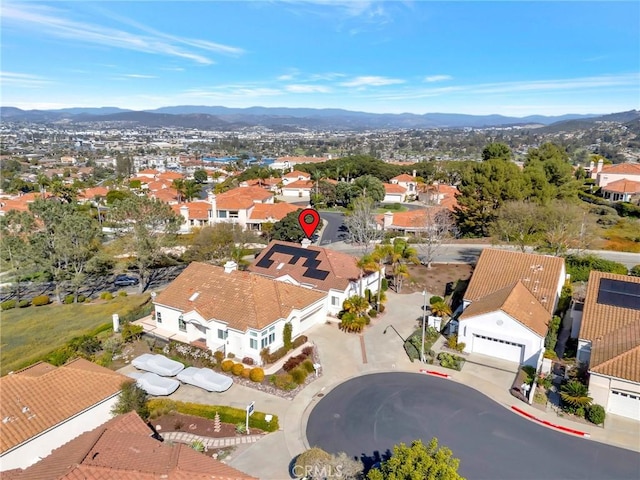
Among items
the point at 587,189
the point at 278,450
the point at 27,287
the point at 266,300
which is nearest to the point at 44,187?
the point at 27,287

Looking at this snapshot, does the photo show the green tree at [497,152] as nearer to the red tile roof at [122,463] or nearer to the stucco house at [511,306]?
the stucco house at [511,306]

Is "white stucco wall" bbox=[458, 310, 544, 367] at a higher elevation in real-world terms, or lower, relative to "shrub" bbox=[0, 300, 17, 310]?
higher

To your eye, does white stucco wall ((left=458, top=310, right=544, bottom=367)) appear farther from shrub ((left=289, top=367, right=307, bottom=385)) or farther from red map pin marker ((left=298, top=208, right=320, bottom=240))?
red map pin marker ((left=298, top=208, right=320, bottom=240))

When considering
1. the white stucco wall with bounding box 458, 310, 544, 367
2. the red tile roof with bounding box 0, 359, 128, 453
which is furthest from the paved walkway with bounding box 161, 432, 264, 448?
the white stucco wall with bounding box 458, 310, 544, 367

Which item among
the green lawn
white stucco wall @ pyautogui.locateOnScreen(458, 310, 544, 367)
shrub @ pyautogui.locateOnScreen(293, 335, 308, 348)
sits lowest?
the green lawn

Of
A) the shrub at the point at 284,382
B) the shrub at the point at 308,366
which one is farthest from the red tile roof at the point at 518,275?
the shrub at the point at 284,382

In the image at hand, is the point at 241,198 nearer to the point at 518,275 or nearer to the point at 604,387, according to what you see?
the point at 518,275
